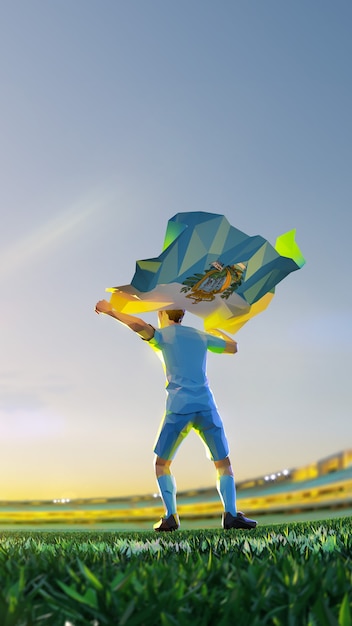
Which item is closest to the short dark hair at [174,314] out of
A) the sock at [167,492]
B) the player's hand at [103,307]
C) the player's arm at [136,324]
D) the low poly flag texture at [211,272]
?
the low poly flag texture at [211,272]

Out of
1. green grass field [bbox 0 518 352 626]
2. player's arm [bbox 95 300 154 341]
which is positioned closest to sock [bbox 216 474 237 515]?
player's arm [bbox 95 300 154 341]

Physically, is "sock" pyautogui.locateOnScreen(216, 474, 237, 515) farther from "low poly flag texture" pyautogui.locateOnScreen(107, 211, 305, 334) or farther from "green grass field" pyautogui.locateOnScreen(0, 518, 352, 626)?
"green grass field" pyautogui.locateOnScreen(0, 518, 352, 626)

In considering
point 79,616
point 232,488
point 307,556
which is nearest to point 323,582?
point 79,616

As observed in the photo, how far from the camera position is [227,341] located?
663 cm

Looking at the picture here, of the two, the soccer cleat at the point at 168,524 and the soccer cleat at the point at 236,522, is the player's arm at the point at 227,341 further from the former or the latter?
the soccer cleat at the point at 168,524

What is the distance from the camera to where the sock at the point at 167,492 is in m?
5.95

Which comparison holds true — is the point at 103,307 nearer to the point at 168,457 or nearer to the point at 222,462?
the point at 168,457

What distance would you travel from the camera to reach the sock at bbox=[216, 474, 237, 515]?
5820mm

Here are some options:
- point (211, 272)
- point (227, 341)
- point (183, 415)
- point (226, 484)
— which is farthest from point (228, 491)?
point (211, 272)

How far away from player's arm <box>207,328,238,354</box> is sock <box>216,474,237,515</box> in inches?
58.1

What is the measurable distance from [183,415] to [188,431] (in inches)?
9.6

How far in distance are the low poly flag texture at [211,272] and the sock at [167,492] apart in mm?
1876

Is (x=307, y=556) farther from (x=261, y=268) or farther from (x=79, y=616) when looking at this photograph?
(x=261, y=268)

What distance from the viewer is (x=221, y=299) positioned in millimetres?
6512
